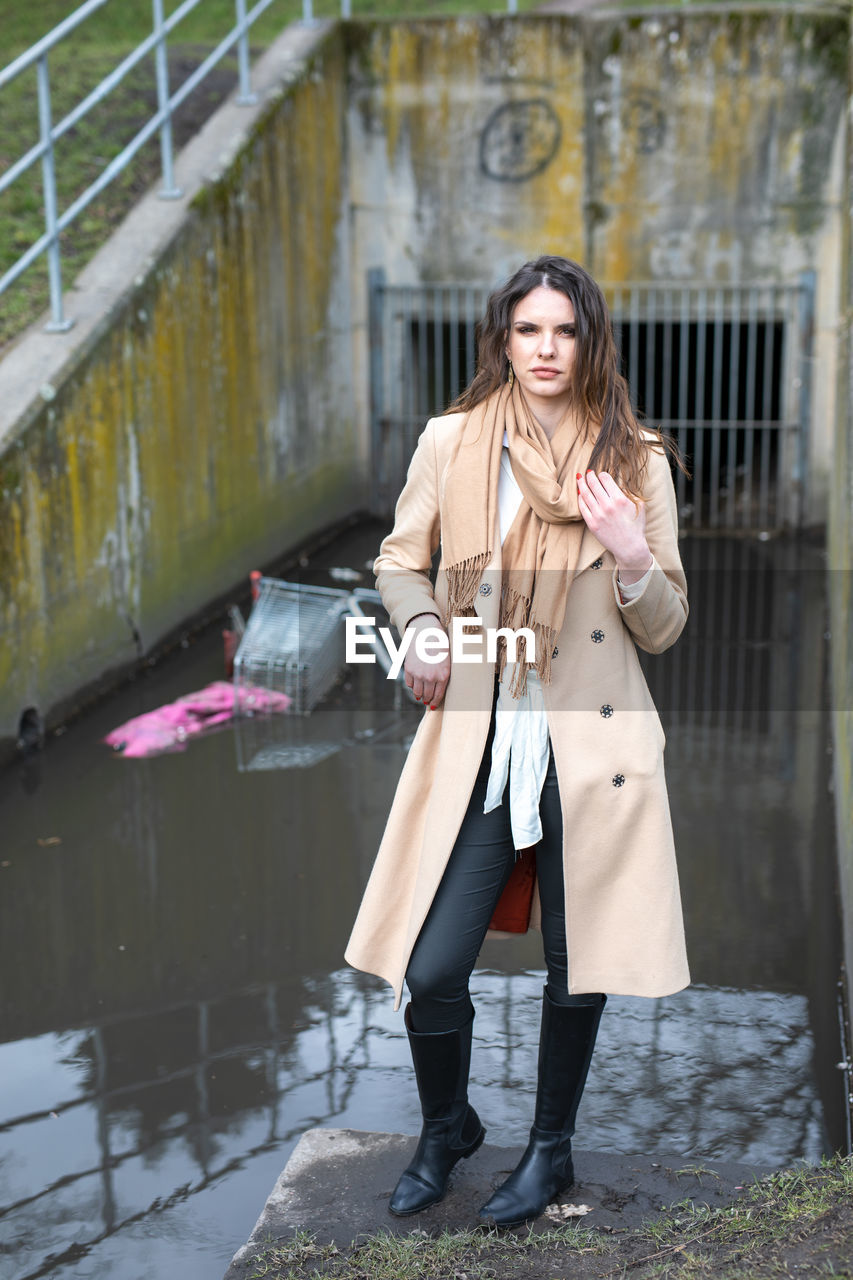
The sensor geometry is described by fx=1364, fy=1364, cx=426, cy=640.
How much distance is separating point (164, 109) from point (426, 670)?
6300mm

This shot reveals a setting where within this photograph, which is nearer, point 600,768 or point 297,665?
point 600,768

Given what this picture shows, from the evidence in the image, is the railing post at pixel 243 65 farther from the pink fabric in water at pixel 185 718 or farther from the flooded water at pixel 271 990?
the flooded water at pixel 271 990

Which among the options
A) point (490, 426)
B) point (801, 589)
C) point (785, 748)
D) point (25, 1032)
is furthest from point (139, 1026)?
point (801, 589)

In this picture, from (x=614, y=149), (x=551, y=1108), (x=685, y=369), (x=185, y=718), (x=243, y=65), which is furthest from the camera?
(x=614, y=149)

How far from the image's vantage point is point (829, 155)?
35.4 feet

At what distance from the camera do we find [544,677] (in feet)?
9.29

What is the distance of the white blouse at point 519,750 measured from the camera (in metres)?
2.86

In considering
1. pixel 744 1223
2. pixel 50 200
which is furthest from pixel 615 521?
pixel 50 200

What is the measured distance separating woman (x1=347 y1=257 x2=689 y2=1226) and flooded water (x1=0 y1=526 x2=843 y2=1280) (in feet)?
3.17

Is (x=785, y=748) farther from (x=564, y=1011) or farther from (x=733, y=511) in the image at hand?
(x=733, y=511)

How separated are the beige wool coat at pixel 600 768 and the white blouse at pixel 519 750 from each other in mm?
37

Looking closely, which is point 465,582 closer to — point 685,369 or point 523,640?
point 523,640

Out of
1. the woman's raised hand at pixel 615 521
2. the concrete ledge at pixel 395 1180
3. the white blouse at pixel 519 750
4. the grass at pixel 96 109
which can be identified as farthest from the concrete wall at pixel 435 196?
the woman's raised hand at pixel 615 521

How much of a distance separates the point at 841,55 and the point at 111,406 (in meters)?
6.82
